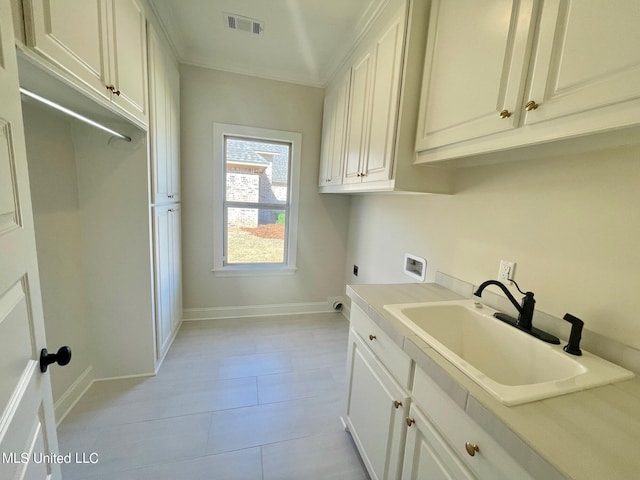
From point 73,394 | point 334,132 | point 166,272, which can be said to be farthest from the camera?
point 334,132

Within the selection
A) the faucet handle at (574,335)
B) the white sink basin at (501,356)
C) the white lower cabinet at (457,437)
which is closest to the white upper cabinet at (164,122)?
the white sink basin at (501,356)

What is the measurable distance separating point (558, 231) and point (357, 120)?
4.47ft

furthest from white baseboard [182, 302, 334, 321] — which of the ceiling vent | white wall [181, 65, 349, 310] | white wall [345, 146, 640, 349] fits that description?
the ceiling vent

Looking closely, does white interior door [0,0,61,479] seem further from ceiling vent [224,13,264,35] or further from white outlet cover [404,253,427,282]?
white outlet cover [404,253,427,282]

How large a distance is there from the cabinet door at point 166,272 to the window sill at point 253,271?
1.39ft

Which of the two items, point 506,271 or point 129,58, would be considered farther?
point 129,58

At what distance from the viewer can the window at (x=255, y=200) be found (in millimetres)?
2672

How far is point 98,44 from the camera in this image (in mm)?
1109

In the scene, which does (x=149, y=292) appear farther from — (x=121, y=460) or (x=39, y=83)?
(x=39, y=83)

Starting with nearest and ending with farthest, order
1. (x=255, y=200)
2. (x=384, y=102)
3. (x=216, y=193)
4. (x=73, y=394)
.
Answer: (x=384, y=102) → (x=73, y=394) → (x=216, y=193) → (x=255, y=200)

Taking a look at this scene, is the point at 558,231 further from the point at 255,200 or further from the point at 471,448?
the point at 255,200

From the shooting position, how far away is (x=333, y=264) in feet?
10.2

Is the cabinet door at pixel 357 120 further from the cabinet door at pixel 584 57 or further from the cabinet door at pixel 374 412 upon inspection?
the cabinet door at pixel 374 412

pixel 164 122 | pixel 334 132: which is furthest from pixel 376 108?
pixel 164 122
